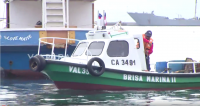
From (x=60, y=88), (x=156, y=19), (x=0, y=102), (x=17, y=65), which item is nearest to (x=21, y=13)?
(x=17, y=65)

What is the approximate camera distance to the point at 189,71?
59.9 feet

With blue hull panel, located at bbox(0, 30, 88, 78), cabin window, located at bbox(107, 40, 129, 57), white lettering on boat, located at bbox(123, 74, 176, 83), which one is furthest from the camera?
blue hull panel, located at bbox(0, 30, 88, 78)

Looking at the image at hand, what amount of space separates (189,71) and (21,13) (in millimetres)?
8751

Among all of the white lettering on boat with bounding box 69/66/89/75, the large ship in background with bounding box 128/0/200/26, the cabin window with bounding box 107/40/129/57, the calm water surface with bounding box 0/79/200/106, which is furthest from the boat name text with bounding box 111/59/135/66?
the large ship in background with bounding box 128/0/200/26

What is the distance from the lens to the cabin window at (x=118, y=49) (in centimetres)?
1659

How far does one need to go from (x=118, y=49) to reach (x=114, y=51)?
0.58 feet

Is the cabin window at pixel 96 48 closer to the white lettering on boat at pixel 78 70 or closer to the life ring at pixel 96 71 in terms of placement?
the life ring at pixel 96 71

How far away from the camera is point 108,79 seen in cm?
1612

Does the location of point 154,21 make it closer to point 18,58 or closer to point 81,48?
point 18,58

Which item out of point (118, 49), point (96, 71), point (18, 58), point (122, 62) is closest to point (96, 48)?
point (118, 49)

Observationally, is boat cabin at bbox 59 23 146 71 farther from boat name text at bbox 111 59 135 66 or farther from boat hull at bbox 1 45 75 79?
boat hull at bbox 1 45 75 79

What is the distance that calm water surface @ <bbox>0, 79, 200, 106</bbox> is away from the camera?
14.4 metres

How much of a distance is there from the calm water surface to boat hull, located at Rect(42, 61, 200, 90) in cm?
Result: 21

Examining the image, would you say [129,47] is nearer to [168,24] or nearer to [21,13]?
[21,13]
